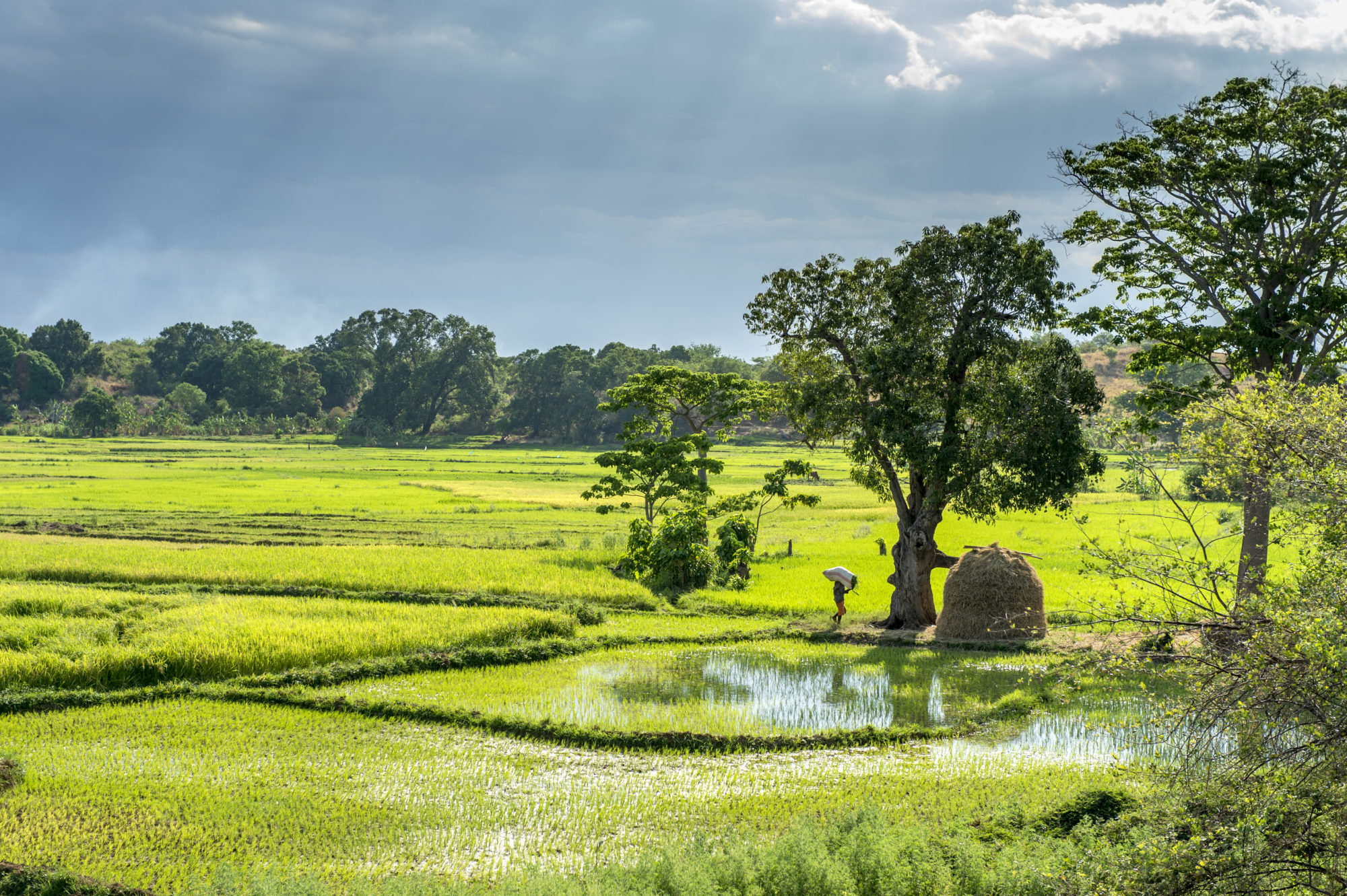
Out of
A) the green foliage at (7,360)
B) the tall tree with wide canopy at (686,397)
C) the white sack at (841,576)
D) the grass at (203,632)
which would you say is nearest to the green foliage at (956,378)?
the white sack at (841,576)

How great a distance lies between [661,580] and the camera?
24.9 meters

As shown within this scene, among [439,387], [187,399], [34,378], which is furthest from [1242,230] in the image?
[34,378]

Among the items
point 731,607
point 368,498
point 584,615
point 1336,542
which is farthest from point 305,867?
point 368,498

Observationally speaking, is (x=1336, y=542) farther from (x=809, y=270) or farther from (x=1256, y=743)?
(x=809, y=270)

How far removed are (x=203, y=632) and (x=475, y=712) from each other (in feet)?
21.5

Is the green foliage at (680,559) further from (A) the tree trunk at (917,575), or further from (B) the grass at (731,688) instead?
(A) the tree trunk at (917,575)

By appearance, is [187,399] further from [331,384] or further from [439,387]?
[439,387]

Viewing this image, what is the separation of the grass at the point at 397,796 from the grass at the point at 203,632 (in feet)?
6.23

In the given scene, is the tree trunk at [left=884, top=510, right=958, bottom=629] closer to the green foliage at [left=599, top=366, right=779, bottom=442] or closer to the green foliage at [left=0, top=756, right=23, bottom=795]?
the green foliage at [left=599, top=366, right=779, bottom=442]

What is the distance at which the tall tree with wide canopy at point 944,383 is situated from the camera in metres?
18.6

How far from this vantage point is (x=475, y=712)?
13672mm

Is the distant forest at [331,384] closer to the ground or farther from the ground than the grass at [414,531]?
farther from the ground

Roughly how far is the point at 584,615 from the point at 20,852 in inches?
495

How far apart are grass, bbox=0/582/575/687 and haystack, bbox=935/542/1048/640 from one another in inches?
324
